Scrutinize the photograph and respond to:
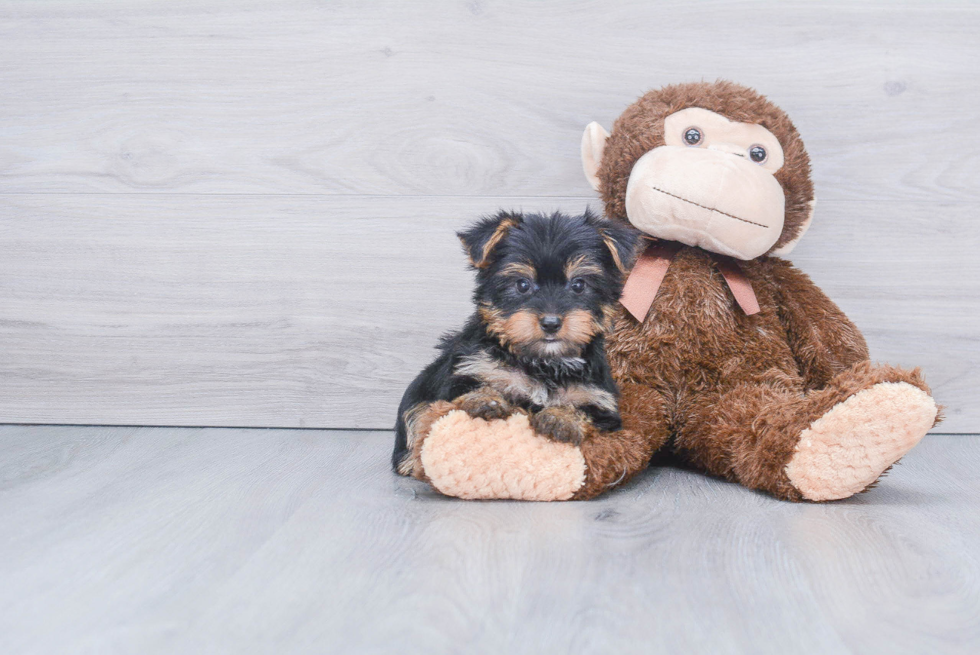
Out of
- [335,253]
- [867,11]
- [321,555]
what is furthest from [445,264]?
[867,11]

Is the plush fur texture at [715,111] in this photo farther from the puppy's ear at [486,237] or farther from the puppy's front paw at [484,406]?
the puppy's front paw at [484,406]

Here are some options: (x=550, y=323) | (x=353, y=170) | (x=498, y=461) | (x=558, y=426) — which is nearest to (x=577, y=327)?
(x=550, y=323)

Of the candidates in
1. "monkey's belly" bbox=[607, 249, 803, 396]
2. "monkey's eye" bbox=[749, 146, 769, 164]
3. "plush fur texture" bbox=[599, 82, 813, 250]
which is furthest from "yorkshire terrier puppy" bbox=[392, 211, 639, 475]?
"monkey's eye" bbox=[749, 146, 769, 164]

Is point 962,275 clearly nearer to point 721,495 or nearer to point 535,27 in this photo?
point 721,495

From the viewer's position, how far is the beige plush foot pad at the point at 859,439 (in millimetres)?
1539

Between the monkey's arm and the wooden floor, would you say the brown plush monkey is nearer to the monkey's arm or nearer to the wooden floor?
the monkey's arm

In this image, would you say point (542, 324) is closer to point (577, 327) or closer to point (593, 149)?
point (577, 327)

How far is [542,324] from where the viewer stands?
1.56 meters

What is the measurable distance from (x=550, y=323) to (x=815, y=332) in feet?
2.71

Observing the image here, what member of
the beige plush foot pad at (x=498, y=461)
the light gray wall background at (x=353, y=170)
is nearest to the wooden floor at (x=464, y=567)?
the beige plush foot pad at (x=498, y=461)

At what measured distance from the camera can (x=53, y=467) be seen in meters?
1.98

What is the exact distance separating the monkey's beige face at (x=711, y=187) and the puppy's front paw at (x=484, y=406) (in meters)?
0.62

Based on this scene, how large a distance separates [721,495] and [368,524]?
76 centimetres

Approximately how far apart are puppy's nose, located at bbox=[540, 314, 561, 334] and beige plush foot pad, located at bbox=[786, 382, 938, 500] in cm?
56
